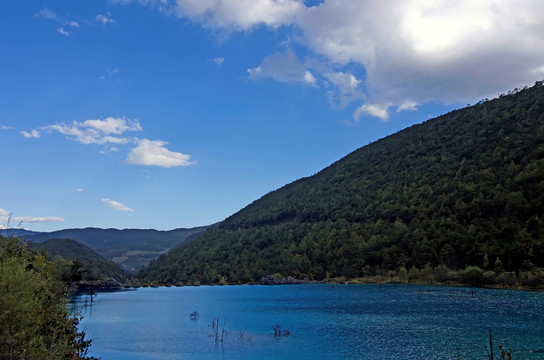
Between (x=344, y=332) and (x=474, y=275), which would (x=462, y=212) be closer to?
(x=474, y=275)

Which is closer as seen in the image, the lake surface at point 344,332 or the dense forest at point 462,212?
the lake surface at point 344,332

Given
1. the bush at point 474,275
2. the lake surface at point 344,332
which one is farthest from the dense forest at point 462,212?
the lake surface at point 344,332

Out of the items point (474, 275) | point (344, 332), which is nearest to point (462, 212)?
point (474, 275)

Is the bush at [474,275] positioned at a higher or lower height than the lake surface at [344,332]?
higher

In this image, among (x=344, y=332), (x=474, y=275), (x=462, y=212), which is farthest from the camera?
(x=462, y=212)

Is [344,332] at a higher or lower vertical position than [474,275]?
lower

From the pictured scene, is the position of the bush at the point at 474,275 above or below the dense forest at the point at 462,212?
below

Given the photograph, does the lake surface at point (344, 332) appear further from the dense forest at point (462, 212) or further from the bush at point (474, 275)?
the dense forest at point (462, 212)

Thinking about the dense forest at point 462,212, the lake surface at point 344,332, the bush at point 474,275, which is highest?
the dense forest at point 462,212

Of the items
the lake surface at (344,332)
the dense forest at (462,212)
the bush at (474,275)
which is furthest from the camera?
the dense forest at (462,212)

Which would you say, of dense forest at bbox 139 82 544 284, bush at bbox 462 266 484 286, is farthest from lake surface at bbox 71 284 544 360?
dense forest at bbox 139 82 544 284

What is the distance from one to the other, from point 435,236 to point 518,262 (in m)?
36.0

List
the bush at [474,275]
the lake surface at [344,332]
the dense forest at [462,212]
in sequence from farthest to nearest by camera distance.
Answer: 1. the dense forest at [462,212]
2. the bush at [474,275]
3. the lake surface at [344,332]

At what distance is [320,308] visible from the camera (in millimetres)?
83688
